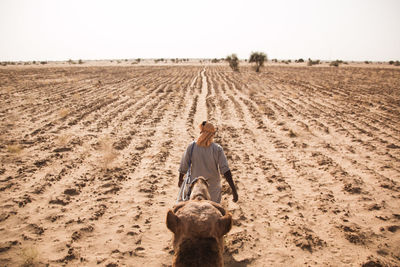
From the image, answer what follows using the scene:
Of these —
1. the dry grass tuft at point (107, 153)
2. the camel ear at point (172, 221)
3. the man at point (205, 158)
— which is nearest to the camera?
the camel ear at point (172, 221)

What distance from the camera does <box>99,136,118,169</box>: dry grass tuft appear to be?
6480mm

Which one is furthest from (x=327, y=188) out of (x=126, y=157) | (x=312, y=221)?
(x=126, y=157)

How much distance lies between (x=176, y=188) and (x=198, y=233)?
3.94 meters

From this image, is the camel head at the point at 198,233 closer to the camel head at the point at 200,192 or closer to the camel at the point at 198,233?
the camel at the point at 198,233

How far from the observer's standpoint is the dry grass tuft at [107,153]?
6.48m

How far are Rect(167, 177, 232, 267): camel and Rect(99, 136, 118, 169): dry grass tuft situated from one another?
16.9 feet

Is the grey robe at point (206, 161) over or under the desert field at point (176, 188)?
over

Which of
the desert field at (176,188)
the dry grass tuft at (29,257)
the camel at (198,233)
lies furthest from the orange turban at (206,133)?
the dry grass tuft at (29,257)

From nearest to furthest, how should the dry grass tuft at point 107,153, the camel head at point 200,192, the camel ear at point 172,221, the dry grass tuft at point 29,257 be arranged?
the camel ear at point 172,221, the camel head at point 200,192, the dry grass tuft at point 29,257, the dry grass tuft at point 107,153

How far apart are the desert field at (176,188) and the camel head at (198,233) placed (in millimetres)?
2149

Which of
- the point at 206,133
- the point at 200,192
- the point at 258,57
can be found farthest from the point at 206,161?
the point at 258,57

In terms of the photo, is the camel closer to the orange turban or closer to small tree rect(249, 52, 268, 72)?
the orange turban

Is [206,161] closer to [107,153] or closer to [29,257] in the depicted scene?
[29,257]

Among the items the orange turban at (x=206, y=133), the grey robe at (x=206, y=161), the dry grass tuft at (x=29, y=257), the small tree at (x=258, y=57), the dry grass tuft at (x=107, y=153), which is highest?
the small tree at (x=258, y=57)
